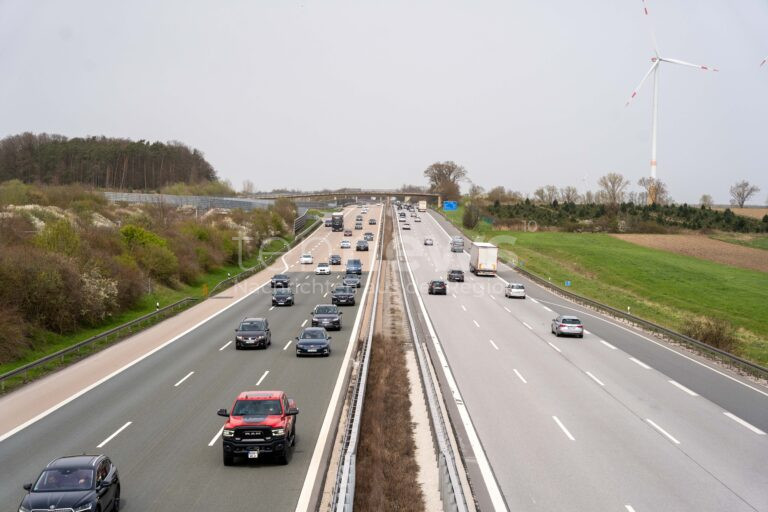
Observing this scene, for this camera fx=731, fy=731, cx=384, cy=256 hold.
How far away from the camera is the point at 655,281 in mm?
71500

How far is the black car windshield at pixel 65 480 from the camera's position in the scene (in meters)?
13.1

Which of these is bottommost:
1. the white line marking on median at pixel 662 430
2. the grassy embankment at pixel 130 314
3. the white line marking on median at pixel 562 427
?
the grassy embankment at pixel 130 314

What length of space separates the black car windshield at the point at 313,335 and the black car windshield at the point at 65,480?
1911 centimetres

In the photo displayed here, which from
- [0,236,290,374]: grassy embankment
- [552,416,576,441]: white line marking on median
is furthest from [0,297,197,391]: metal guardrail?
[552,416,576,441]: white line marking on median

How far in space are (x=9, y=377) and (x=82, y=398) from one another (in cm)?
354

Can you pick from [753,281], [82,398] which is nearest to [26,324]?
[82,398]

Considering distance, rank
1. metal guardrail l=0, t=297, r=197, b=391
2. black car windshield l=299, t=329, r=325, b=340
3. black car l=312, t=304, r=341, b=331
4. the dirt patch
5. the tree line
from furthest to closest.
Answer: the tree line → the dirt patch → black car l=312, t=304, r=341, b=331 → black car windshield l=299, t=329, r=325, b=340 → metal guardrail l=0, t=297, r=197, b=391

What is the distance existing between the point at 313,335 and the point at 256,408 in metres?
14.8

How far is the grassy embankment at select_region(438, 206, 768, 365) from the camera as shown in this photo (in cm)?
5181

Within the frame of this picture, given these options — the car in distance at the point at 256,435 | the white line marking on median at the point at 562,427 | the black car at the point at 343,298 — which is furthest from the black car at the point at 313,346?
the black car at the point at 343,298

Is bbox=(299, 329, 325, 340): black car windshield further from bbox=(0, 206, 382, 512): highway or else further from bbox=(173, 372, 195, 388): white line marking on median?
bbox=(173, 372, 195, 388): white line marking on median

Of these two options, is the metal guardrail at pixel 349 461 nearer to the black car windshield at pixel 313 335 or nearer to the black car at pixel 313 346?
the black car at pixel 313 346

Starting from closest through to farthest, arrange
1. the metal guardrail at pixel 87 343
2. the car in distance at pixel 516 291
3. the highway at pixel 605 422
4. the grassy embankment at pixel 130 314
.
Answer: the highway at pixel 605 422 → the metal guardrail at pixel 87 343 → the grassy embankment at pixel 130 314 → the car in distance at pixel 516 291

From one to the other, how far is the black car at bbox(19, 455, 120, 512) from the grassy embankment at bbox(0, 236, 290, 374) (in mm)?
16825
